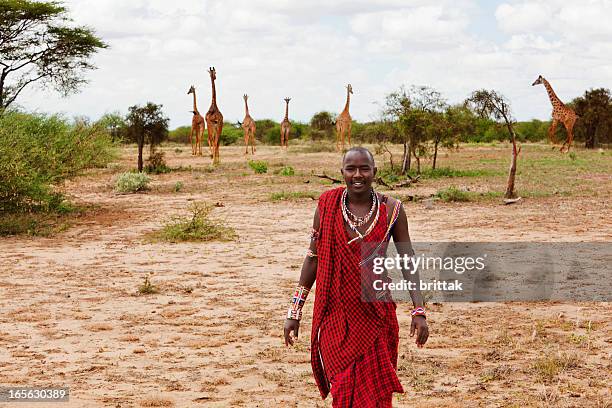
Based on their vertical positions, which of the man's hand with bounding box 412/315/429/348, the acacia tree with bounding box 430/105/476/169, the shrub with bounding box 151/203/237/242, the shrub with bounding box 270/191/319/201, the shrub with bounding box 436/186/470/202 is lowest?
the shrub with bounding box 151/203/237/242

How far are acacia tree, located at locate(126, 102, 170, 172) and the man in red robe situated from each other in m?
21.3

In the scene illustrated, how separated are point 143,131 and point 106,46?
323 cm

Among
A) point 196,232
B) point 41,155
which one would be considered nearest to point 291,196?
point 41,155

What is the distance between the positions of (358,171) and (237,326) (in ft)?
11.7

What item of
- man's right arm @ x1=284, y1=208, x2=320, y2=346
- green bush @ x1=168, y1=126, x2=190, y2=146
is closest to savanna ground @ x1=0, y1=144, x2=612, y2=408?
man's right arm @ x1=284, y1=208, x2=320, y2=346

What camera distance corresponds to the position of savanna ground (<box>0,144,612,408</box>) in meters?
5.11

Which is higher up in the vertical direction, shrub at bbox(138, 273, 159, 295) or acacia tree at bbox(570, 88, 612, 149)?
acacia tree at bbox(570, 88, 612, 149)

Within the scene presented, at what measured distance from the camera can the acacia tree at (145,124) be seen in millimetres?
24281

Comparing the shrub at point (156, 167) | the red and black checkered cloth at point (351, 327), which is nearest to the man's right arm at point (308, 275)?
the red and black checkered cloth at point (351, 327)

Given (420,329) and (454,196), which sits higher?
(420,329)

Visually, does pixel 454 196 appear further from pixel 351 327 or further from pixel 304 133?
pixel 304 133

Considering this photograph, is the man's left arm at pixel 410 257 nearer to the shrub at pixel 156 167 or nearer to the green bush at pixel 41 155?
the green bush at pixel 41 155

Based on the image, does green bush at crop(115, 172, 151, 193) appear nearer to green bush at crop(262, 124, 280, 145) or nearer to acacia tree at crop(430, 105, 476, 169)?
acacia tree at crop(430, 105, 476, 169)

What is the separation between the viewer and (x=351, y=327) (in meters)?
3.46
